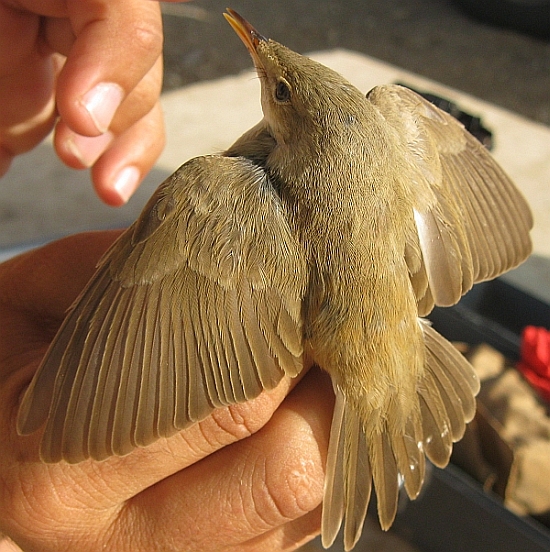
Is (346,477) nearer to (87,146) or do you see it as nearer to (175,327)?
(175,327)

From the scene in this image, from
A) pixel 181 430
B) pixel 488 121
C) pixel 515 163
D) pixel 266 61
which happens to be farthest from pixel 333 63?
pixel 181 430

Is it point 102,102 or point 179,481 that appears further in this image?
point 102,102

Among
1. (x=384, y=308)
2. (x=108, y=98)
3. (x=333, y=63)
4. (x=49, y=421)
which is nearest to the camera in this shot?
(x=49, y=421)

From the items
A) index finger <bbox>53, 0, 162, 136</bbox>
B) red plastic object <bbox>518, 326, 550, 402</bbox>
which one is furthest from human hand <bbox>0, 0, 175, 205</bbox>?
red plastic object <bbox>518, 326, 550, 402</bbox>

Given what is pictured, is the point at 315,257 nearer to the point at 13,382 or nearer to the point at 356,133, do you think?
the point at 356,133

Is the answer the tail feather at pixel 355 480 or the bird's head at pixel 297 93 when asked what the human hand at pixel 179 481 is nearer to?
the tail feather at pixel 355 480

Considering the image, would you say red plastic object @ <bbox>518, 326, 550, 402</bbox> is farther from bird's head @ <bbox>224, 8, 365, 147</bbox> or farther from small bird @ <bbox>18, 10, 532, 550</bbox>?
bird's head @ <bbox>224, 8, 365, 147</bbox>

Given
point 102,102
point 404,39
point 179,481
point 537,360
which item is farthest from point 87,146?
point 404,39
